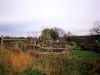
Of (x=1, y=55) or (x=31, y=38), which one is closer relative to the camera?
(x=1, y=55)

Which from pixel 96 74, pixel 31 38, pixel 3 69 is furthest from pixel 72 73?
pixel 31 38

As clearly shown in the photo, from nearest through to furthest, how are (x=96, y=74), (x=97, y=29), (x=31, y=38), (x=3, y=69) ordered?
(x=3, y=69), (x=96, y=74), (x=31, y=38), (x=97, y=29)

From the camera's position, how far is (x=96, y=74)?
45.4 ft

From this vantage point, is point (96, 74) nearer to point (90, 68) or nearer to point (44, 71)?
point (90, 68)

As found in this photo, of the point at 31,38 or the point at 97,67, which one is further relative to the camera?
the point at 31,38

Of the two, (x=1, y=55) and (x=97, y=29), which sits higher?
(x=97, y=29)

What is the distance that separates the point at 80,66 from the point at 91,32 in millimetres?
37492

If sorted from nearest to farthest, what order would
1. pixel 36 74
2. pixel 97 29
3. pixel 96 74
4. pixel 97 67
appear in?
pixel 36 74 → pixel 96 74 → pixel 97 67 → pixel 97 29

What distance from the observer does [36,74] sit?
12734mm

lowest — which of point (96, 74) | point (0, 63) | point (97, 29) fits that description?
point (96, 74)

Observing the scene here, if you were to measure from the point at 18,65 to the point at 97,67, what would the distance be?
522 cm

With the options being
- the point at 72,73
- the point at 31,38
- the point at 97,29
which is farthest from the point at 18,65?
the point at 97,29

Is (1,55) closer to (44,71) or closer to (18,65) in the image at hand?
(18,65)

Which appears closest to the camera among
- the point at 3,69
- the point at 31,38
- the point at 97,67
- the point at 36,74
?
the point at 3,69
